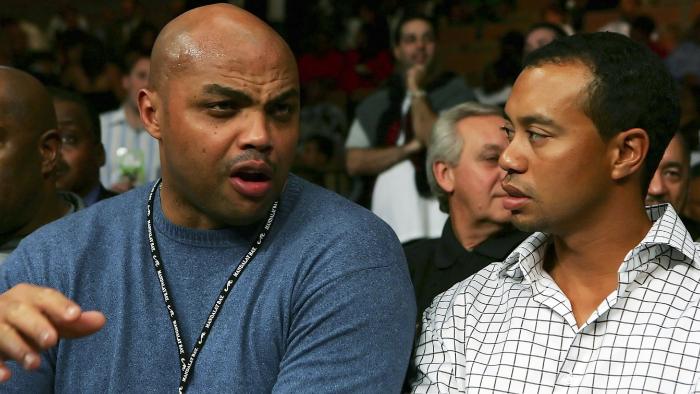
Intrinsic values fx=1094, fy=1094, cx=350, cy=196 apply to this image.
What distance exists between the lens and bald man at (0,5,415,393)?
225cm

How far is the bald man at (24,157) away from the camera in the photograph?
3.23 m

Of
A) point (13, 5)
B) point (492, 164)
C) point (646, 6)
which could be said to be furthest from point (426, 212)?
point (13, 5)

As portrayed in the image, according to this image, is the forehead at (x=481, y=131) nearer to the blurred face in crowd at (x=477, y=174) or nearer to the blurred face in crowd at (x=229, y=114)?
the blurred face in crowd at (x=477, y=174)

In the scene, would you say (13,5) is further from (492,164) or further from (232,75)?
(232,75)

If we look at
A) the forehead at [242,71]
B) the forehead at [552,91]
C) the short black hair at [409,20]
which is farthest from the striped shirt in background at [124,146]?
the forehead at [552,91]

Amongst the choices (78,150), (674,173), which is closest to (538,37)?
(674,173)

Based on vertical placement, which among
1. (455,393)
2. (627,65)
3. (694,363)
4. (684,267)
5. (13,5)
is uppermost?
(13,5)

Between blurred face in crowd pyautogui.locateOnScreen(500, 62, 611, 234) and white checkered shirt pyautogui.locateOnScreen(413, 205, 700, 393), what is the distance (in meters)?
0.15

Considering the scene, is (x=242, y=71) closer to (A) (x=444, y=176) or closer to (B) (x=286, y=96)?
(B) (x=286, y=96)

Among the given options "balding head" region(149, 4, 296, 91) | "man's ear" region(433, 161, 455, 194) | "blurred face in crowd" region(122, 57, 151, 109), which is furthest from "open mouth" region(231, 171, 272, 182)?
"blurred face in crowd" region(122, 57, 151, 109)

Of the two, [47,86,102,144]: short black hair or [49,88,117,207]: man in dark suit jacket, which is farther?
[47,86,102,144]: short black hair

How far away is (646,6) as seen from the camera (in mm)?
9625

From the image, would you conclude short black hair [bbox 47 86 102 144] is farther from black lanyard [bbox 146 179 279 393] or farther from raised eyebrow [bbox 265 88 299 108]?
raised eyebrow [bbox 265 88 299 108]

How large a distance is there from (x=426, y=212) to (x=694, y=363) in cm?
280
